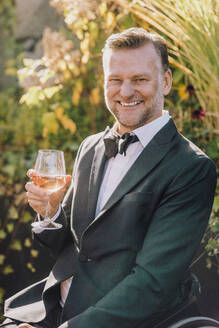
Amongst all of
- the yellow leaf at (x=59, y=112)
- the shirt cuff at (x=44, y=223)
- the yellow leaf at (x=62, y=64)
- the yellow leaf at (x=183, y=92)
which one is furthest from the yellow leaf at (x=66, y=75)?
the shirt cuff at (x=44, y=223)

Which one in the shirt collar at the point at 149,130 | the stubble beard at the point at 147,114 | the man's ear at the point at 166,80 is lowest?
the shirt collar at the point at 149,130

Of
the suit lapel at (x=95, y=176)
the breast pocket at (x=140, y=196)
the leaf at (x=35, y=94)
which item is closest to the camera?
the breast pocket at (x=140, y=196)

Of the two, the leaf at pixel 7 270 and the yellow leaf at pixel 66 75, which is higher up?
the yellow leaf at pixel 66 75

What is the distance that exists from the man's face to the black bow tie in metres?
0.06

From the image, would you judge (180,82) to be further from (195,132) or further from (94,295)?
(94,295)

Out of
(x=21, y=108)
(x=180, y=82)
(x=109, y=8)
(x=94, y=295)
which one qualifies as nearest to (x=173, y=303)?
(x=94, y=295)

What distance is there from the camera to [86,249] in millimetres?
1969

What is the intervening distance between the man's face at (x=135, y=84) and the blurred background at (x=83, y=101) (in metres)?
0.48

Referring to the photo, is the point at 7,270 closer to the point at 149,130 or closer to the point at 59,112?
the point at 59,112

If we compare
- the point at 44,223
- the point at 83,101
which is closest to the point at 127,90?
the point at 44,223

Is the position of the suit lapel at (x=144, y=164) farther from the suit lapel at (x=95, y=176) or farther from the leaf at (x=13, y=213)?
the leaf at (x=13, y=213)

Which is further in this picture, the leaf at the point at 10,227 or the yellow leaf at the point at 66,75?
the leaf at the point at 10,227

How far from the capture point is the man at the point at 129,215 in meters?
1.75

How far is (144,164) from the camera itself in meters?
1.92
